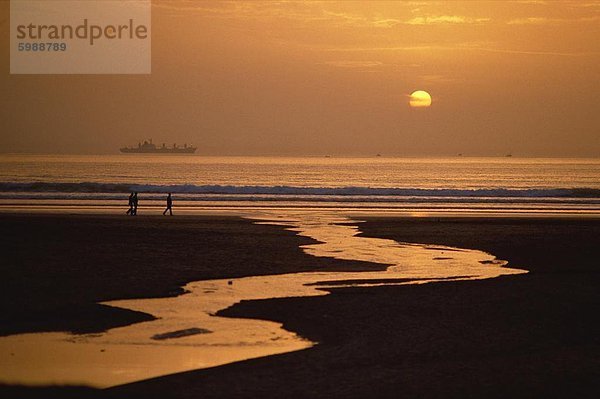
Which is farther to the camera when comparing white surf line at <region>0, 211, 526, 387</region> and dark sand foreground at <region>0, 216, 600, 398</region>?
white surf line at <region>0, 211, 526, 387</region>

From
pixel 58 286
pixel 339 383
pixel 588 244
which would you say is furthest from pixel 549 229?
pixel 339 383

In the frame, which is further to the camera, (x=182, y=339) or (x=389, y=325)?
(x=389, y=325)

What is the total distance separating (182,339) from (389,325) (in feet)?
12.6

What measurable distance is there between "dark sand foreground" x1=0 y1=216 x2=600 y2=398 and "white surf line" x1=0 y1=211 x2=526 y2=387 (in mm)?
509

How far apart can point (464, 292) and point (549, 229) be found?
20446 mm

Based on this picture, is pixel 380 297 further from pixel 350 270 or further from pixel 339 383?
pixel 339 383

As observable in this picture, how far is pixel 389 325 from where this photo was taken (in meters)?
14.8

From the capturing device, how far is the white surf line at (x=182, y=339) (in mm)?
11367

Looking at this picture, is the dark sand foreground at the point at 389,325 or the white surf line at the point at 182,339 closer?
the dark sand foreground at the point at 389,325

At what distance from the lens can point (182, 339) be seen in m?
13.4

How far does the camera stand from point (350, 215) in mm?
47281

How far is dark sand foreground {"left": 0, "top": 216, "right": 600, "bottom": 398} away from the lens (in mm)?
10742

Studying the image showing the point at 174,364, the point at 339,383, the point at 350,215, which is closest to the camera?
the point at 339,383

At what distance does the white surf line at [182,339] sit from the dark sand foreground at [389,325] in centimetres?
51
